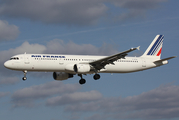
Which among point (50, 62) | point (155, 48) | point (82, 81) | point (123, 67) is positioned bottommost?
point (82, 81)

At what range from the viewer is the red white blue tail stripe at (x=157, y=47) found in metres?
69.2

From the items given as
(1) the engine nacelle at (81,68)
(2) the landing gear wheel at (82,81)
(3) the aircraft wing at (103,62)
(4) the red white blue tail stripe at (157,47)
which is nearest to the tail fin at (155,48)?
(4) the red white blue tail stripe at (157,47)

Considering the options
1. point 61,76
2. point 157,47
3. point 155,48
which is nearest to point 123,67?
point 155,48

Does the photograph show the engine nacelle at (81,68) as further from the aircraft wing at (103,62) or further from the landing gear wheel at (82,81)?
the landing gear wheel at (82,81)

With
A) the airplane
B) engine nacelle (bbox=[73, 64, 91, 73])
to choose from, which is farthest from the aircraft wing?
engine nacelle (bbox=[73, 64, 91, 73])

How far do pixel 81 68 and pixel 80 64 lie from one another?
0.89 metres

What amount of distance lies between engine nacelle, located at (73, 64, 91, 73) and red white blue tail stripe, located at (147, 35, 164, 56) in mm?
16712

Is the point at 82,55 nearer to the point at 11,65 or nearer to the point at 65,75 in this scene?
the point at 65,75

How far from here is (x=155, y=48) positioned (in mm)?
70062

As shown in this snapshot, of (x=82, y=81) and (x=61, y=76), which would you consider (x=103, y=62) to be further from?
(x=61, y=76)

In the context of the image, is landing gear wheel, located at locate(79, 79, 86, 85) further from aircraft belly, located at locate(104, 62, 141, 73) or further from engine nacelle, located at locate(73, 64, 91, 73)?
engine nacelle, located at locate(73, 64, 91, 73)

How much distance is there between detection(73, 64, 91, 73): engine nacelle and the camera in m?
57.7

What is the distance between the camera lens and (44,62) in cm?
5672

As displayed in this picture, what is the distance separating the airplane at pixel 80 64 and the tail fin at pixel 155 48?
1.24 feet
